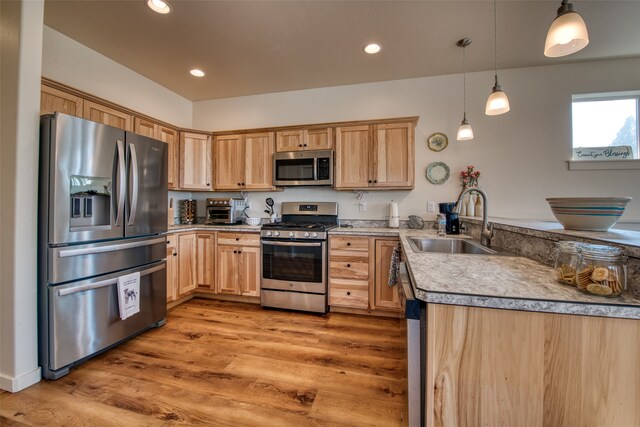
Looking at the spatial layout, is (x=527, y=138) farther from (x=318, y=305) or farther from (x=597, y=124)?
(x=318, y=305)

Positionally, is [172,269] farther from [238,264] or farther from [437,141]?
[437,141]

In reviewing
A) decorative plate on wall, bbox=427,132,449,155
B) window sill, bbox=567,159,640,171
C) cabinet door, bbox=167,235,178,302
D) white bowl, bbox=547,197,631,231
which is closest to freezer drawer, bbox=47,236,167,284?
cabinet door, bbox=167,235,178,302

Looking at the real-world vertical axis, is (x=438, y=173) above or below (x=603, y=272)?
above

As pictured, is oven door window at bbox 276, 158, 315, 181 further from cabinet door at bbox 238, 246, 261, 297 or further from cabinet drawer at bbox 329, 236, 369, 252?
cabinet door at bbox 238, 246, 261, 297

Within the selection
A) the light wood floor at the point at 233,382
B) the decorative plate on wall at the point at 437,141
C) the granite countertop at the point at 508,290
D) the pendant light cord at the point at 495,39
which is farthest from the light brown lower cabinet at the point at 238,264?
the pendant light cord at the point at 495,39

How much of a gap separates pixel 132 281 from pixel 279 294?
136cm

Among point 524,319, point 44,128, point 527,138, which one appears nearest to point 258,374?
point 524,319

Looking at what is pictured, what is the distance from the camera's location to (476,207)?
9.39 ft

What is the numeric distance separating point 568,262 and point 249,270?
2.72 m

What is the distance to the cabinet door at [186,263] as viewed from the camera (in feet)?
9.43

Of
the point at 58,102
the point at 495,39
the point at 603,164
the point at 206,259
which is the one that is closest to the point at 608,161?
the point at 603,164

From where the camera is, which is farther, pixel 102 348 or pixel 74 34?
pixel 74 34

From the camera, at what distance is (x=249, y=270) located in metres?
2.97

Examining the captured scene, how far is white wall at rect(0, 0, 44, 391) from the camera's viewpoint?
1.57m
